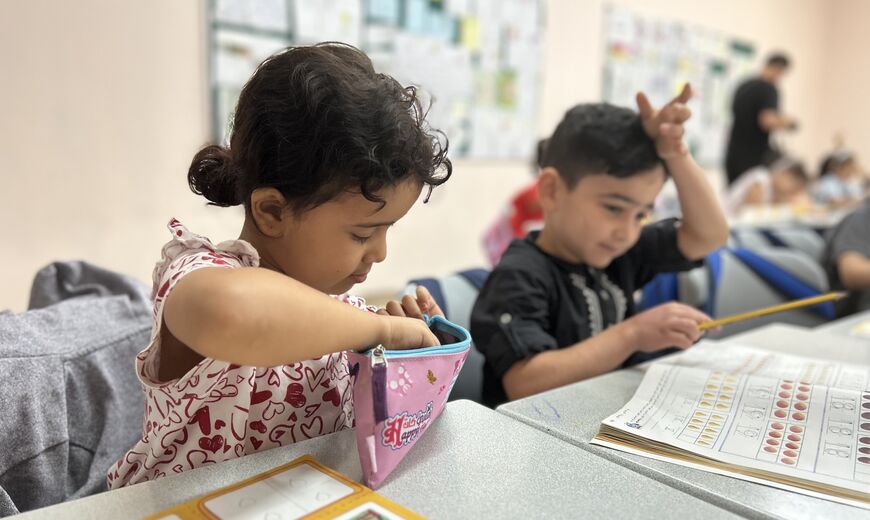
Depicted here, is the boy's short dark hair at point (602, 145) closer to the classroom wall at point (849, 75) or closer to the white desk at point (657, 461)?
the white desk at point (657, 461)

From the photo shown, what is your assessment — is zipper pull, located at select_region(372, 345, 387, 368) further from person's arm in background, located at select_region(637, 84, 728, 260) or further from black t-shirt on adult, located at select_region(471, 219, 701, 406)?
person's arm in background, located at select_region(637, 84, 728, 260)

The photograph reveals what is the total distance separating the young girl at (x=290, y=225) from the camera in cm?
64

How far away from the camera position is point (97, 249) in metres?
2.14

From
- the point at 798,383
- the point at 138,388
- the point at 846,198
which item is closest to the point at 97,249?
the point at 138,388

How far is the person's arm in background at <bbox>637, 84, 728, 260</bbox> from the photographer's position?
1.15 m

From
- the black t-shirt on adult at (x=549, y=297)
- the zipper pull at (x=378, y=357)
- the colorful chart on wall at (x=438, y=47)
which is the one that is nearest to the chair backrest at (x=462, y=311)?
the black t-shirt on adult at (x=549, y=297)

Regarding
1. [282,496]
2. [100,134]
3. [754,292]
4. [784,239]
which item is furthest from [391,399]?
[784,239]

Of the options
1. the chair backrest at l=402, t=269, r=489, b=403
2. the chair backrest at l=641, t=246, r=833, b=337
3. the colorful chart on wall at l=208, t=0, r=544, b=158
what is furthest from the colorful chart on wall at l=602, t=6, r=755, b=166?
the chair backrest at l=402, t=269, r=489, b=403

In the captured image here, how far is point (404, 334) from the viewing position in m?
0.64

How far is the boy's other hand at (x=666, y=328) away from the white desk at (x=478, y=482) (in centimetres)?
36

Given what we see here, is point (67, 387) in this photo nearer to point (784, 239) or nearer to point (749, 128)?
point (784, 239)

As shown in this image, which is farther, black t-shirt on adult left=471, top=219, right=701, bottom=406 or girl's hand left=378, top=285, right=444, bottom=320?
black t-shirt on adult left=471, top=219, right=701, bottom=406

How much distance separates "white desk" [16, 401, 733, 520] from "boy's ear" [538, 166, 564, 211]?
0.63m

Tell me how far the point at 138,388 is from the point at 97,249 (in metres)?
1.44
